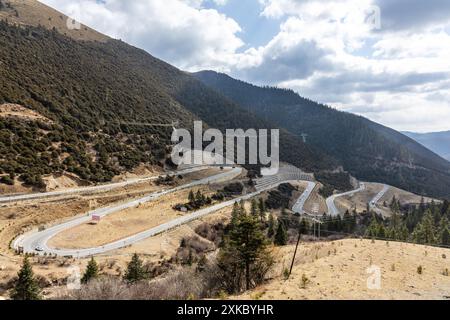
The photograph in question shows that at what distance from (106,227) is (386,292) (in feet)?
125

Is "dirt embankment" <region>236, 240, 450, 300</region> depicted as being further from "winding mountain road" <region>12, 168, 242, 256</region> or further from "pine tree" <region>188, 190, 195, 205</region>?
"pine tree" <region>188, 190, 195, 205</region>

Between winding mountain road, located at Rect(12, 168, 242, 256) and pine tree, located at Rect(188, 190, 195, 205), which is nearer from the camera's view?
winding mountain road, located at Rect(12, 168, 242, 256)

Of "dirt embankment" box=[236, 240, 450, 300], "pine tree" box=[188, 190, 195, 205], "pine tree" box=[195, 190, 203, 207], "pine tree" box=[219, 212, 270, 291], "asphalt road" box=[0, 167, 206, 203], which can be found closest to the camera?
"dirt embankment" box=[236, 240, 450, 300]

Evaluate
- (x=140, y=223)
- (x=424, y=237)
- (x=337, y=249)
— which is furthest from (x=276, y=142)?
(x=337, y=249)

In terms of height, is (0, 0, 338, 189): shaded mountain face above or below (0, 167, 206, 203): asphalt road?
above

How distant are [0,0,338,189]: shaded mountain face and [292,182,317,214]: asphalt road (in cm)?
2570

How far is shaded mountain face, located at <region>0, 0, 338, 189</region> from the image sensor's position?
57219 millimetres

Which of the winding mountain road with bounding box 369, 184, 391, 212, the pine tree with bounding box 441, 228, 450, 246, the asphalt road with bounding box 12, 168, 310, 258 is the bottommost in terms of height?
the winding mountain road with bounding box 369, 184, 391, 212

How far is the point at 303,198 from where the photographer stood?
103 metres

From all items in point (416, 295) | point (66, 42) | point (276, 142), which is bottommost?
point (416, 295)

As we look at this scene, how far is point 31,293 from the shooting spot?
20344mm

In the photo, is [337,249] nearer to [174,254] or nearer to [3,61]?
[174,254]

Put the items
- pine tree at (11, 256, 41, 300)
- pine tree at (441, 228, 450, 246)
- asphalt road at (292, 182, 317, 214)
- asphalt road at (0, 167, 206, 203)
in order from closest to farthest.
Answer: pine tree at (11, 256, 41, 300), asphalt road at (0, 167, 206, 203), pine tree at (441, 228, 450, 246), asphalt road at (292, 182, 317, 214)

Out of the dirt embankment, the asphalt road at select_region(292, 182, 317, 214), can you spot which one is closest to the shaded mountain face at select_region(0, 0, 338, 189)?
the asphalt road at select_region(292, 182, 317, 214)
